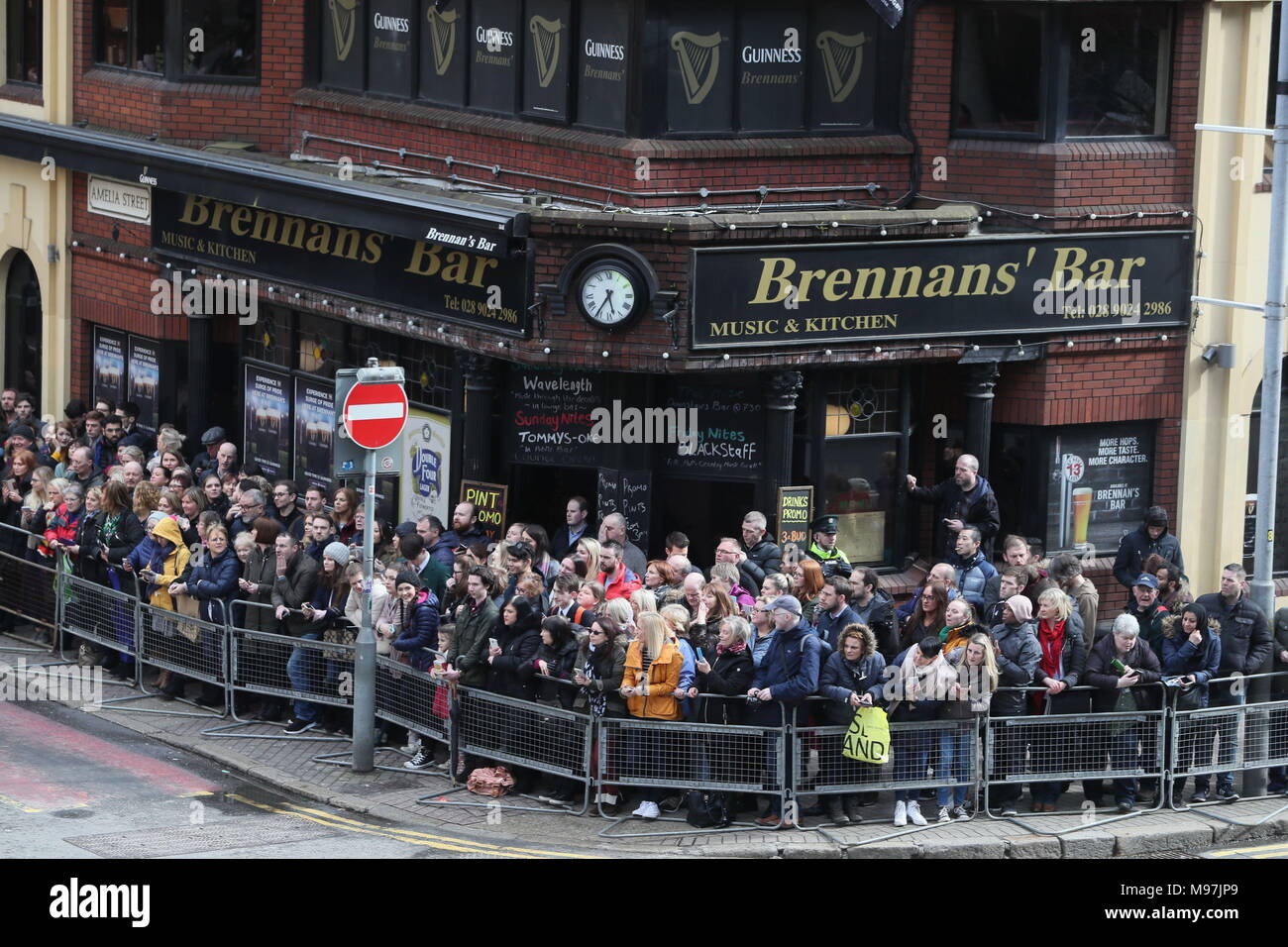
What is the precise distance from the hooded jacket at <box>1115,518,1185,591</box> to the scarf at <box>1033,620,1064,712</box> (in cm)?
343

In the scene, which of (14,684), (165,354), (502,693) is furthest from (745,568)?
(165,354)

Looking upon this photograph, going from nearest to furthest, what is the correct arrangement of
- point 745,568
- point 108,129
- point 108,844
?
point 108,844 → point 745,568 → point 108,129

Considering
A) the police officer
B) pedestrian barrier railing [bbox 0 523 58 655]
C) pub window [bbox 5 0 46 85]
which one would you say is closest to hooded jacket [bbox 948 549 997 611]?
the police officer

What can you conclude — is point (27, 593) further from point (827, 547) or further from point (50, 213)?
point (827, 547)

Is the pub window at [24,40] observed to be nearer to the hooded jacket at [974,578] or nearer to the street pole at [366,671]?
the street pole at [366,671]

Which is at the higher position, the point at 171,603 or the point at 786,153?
the point at 786,153

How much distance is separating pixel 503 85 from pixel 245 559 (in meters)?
5.14

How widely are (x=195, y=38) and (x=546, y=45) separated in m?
5.82

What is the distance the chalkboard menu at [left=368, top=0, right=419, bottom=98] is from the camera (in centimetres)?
2094

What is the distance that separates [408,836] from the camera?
48.4 ft

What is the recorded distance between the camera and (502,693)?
15.7 meters

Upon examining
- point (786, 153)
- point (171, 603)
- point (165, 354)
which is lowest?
point (171, 603)

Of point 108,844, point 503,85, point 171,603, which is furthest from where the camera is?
point 503,85

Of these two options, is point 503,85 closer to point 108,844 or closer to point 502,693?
point 502,693
